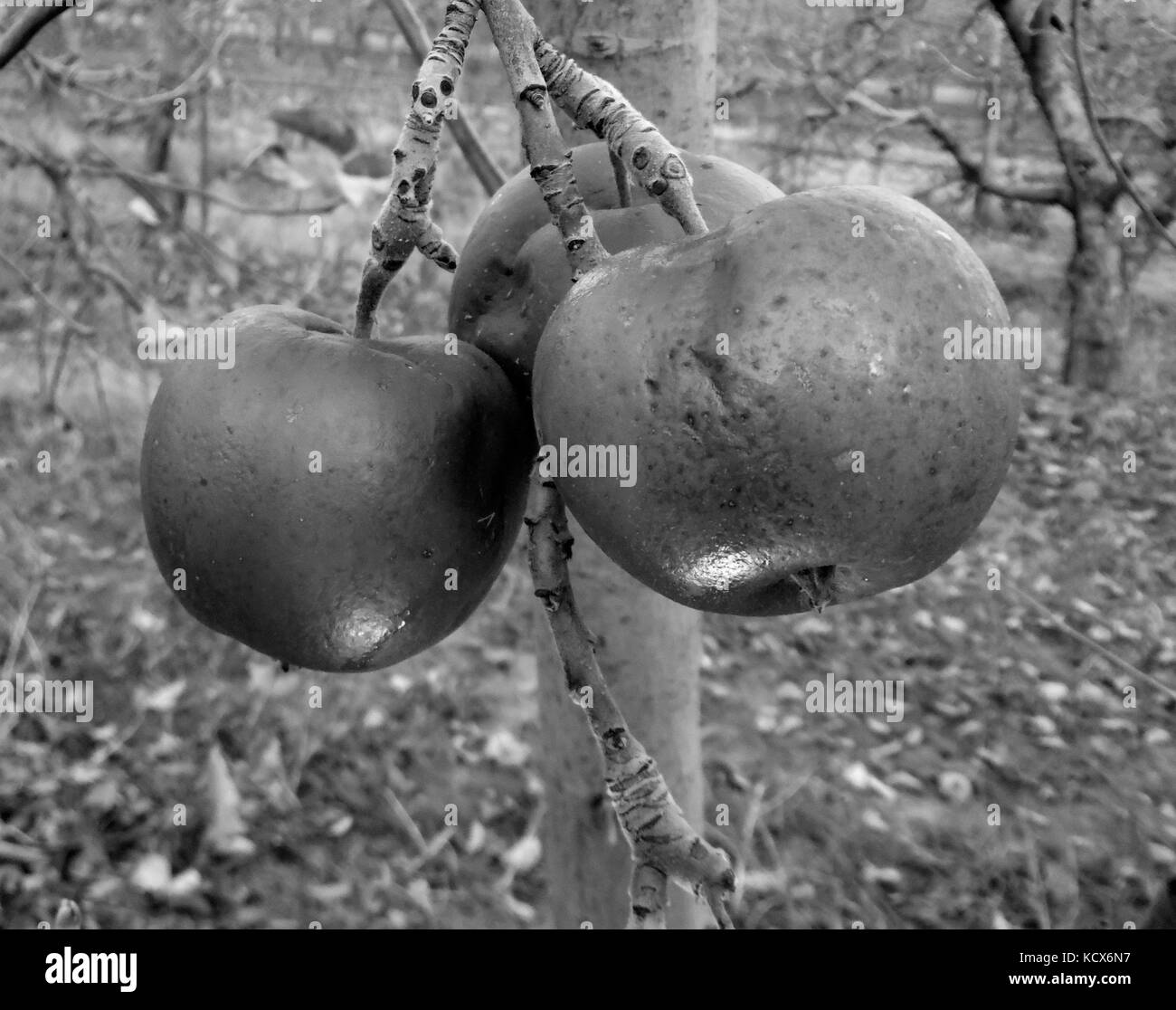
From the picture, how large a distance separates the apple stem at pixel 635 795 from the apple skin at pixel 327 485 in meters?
0.20

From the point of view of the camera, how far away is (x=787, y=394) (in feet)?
3.17

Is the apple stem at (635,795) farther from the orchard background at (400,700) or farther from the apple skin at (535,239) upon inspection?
the orchard background at (400,700)

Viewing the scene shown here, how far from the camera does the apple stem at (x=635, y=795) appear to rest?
3.39 feet

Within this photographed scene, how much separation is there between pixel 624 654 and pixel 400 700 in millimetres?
2703

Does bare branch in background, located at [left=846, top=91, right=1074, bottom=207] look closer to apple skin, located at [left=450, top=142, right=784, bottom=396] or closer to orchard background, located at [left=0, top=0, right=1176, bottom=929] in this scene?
orchard background, located at [left=0, top=0, right=1176, bottom=929]

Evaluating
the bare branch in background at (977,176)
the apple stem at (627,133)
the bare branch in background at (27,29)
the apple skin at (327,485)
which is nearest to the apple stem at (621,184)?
the apple stem at (627,133)

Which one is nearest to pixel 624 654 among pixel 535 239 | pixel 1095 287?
pixel 535 239

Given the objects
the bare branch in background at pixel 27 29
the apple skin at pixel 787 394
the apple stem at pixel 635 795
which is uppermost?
the bare branch in background at pixel 27 29

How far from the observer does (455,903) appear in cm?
356

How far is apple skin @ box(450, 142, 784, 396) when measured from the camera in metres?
1.21

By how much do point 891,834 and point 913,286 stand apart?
3.30 metres
